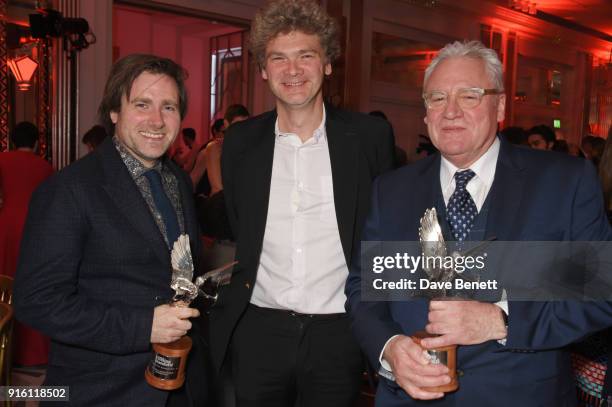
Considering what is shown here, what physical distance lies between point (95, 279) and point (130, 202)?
0.23m

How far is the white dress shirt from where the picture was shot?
7.18ft

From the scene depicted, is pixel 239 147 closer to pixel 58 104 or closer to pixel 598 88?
pixel 58 104

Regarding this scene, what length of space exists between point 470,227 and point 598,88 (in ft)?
50.6

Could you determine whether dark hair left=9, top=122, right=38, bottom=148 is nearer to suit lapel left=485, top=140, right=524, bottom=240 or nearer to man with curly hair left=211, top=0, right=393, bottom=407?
man with curly hair left=211, top=0, right=393, bottom=407

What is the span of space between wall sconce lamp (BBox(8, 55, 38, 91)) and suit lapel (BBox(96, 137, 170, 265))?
16.6 ft

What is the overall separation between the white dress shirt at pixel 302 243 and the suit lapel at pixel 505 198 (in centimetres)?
70

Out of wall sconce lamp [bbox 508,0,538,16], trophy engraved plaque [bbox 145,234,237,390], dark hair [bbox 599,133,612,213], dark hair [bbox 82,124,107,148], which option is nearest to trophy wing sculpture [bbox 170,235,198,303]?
trophy engraved plaque [bbox 145,234,237,390]

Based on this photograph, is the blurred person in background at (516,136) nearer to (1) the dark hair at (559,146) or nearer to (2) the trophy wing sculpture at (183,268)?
(1) the dark hair at (559,146)

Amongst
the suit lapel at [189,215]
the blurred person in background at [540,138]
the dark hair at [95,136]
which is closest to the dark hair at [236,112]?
the dark hair at [95,136]

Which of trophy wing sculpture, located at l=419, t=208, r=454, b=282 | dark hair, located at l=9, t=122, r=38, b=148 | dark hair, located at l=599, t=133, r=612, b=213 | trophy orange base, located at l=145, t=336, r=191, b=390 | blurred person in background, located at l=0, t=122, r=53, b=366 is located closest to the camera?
Result: trophy wing sculpture, located at l=419, t=208, r=454, b=282

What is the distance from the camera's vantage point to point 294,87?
2.25 metres

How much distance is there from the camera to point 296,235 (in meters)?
2.21

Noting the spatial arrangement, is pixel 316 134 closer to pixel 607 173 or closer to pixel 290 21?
pixel 290 21

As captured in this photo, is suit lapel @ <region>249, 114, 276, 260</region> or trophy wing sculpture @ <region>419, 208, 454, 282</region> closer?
trophy wing sculpture @ <region>419, 208, 454, 282</region>
